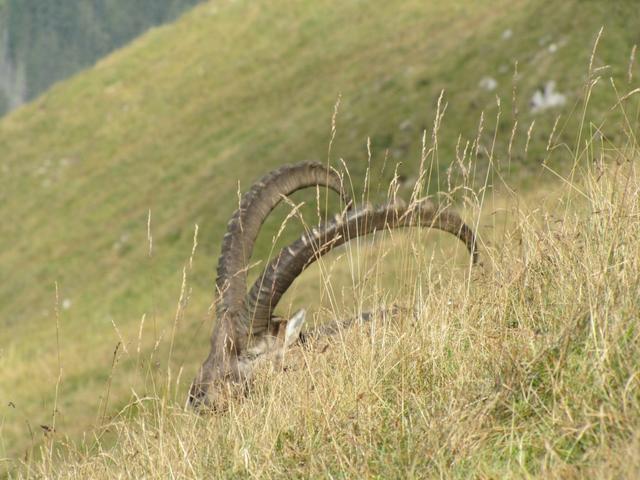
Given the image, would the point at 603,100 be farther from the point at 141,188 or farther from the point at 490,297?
the point at 141,188

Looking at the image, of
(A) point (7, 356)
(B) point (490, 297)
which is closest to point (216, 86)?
(A) point (7, 356)

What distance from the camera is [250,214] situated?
7355mm

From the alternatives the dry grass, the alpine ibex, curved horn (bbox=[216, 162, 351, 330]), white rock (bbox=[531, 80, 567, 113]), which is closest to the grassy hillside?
white rock (bbox=[531, 80, 567, 113])

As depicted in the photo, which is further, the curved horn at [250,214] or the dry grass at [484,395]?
the curved horn at [250,214]

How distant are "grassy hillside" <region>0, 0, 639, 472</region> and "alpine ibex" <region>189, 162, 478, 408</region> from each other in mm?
451

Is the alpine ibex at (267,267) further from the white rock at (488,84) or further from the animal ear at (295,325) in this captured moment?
the white rock at (488,84)

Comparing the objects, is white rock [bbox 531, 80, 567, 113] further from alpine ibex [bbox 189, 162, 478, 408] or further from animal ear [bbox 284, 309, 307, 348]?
animal ear [bbox 284, 309, 307, 348]

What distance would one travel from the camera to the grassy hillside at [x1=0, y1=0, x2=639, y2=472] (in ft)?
64.0

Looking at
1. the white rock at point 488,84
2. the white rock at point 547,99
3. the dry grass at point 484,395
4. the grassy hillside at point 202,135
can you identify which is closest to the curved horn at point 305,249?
the grassy hillside at point 202,135

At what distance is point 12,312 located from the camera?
30781mm

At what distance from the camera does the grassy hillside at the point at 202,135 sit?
19516mm

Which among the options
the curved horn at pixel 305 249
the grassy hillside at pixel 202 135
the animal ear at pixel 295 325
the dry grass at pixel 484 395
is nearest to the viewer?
the dry grass at pixel 484 395

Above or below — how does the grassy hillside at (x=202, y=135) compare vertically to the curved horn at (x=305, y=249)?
below

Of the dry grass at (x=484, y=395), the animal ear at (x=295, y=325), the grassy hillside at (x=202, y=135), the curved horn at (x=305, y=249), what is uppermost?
the dry grass at (x=484, y=395)
